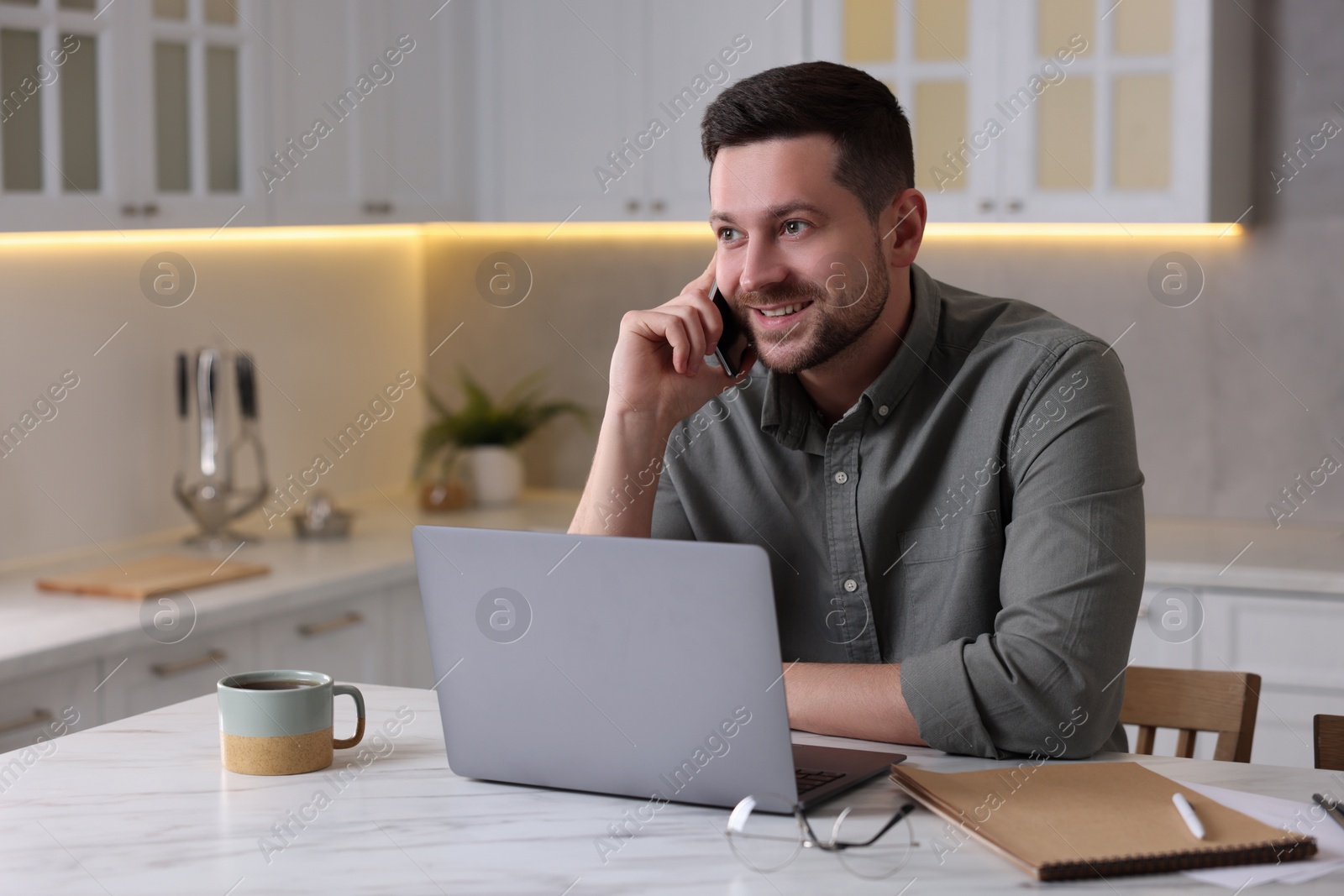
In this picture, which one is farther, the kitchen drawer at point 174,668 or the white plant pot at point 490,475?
the white plant pot at point 490,475

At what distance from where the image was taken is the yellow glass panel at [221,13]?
→ 9.78 ft

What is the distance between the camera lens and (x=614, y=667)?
1155 mm

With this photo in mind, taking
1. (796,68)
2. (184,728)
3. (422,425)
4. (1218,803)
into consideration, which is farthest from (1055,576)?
(422,425)

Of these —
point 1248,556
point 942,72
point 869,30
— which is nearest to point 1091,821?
point 1248,556

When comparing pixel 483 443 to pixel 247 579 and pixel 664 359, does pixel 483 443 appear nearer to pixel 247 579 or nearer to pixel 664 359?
pixel 247 579

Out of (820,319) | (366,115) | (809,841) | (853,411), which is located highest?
(366,115)

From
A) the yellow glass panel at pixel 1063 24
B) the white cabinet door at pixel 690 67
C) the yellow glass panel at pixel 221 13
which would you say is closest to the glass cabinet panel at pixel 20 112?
the yellow glass panel at pixel 221 13

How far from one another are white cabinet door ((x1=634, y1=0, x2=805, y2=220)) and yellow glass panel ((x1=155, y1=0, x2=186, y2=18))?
3.44 ft

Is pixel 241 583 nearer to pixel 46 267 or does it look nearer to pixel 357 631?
pixel 357 631

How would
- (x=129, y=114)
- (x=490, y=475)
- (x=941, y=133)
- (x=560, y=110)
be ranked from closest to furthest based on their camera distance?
(x=129, y=114), (x=941, y=133), (x=560, y=110), (x=490, y=475)

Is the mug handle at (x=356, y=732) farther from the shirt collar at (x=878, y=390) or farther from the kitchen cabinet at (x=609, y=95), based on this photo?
the kitchen cabinet at (x=609, y=95)

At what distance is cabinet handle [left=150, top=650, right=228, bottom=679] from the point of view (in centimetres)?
253

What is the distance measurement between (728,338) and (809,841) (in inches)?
30.5

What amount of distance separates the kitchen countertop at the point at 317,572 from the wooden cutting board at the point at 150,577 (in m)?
0.02
